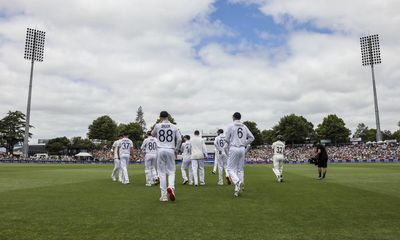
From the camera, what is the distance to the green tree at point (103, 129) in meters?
113

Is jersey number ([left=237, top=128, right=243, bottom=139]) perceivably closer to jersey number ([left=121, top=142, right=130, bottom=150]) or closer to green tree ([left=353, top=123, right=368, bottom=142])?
jersey number ([left=121, top=142, right=130, bottom=150])

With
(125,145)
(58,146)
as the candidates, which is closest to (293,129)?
(58,146)

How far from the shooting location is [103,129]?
11281cm

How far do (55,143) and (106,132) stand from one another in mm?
23638

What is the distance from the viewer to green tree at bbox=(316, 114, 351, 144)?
11356 centimetres

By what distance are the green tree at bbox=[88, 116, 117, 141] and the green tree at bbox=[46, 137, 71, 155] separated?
48.3 feet

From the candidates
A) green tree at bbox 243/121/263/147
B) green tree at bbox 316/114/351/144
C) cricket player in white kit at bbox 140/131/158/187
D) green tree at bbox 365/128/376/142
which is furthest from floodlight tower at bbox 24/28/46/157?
green tree at bbox 365/128/376/142

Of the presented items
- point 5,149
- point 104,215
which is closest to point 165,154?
point 104,215

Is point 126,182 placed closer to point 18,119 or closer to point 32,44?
point 32,44

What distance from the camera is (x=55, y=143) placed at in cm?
12281

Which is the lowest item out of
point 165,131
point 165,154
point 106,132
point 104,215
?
point 104,215

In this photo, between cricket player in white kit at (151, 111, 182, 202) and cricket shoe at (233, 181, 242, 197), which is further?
cricket shoe at (233, 181, 242, 197)

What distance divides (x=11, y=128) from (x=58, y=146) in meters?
21.1

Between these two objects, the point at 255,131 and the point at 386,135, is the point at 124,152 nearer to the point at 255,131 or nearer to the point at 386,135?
the point at 255,131
